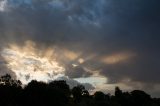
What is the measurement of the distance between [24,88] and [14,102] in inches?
473

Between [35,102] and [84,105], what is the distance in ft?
82.0

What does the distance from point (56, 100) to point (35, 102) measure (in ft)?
35.5

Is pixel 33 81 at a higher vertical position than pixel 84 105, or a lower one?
higher

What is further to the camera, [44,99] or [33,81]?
[33,81]

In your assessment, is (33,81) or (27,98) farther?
(33,81)

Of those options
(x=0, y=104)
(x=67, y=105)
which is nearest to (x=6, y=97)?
(x=0, y=104)

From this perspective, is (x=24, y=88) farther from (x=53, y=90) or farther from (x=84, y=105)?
(x=84, y=105)

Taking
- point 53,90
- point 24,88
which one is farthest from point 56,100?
point 24,88

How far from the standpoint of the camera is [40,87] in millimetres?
186750

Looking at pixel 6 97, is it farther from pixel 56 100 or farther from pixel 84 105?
pixel 84 105

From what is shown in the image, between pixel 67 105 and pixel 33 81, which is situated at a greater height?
pixel 33 81

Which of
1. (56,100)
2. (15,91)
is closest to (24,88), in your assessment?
(15,91)

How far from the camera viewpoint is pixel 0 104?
17850 cm

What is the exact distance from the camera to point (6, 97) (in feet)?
593
